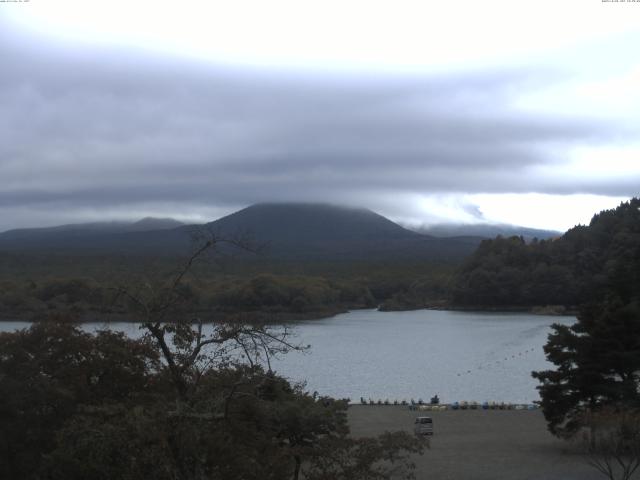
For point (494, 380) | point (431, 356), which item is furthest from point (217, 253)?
point (431, 356)

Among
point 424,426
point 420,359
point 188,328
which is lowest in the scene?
point 420,359

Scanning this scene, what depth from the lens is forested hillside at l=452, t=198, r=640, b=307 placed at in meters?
71.5

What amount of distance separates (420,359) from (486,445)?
74.2 feet

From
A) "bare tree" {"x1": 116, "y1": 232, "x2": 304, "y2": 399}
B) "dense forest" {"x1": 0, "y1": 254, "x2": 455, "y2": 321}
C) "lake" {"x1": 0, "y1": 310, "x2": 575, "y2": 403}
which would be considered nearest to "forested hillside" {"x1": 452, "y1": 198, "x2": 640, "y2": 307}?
"dense forest" {"x1": 0, "y1": 254, "x2": 455, "y2": 321}

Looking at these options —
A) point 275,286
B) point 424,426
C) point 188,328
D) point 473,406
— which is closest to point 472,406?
point 473,406

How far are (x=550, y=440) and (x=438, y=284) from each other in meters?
71.4

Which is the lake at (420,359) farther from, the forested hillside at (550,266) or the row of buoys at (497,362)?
the forested hillside at (550,266)

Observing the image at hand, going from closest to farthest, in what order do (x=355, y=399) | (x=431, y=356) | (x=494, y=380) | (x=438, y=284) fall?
(x=355, y=399) < (x=494, y=380) < (x=431, y=356) < (x=438, y=284)

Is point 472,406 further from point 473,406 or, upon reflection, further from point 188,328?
point 188,328

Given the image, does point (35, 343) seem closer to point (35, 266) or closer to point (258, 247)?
point (258, 247)

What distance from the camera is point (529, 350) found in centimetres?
4200

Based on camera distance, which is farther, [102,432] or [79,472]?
[79,472]

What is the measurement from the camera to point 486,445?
17.7 meters

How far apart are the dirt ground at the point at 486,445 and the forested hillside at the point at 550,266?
157 feet
